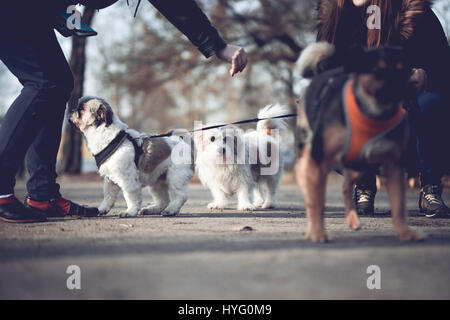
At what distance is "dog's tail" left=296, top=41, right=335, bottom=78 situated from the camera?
12.4 feet

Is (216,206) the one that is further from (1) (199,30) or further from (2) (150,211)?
(1) (199,30)

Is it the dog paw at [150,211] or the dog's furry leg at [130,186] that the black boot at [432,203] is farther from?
the dog's furry leg at [130,186]

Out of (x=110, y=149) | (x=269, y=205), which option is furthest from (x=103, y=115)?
(x=269, y=205)

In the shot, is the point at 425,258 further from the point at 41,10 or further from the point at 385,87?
the point at 41,10

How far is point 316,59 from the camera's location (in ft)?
12.5

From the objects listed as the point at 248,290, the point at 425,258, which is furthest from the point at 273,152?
the point at 248,290

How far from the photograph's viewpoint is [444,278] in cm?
230

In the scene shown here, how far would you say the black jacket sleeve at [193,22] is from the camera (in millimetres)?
4320

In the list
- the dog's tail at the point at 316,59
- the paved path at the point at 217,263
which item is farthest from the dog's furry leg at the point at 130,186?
the dog's tail at the point at 316,59

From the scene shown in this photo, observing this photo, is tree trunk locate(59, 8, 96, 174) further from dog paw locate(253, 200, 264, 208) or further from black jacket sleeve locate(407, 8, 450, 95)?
black jacket sleeve locate(407, 8, 450, 95)

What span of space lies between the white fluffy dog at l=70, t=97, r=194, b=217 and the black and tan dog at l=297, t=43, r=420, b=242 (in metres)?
2.25

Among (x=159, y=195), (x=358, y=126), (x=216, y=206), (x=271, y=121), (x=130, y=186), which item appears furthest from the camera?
(x=271, y=121)

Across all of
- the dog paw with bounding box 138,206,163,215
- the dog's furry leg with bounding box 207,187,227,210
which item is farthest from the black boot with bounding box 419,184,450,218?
the dog paw with bounding box 138,206,163,215

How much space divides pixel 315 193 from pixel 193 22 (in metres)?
2.12
